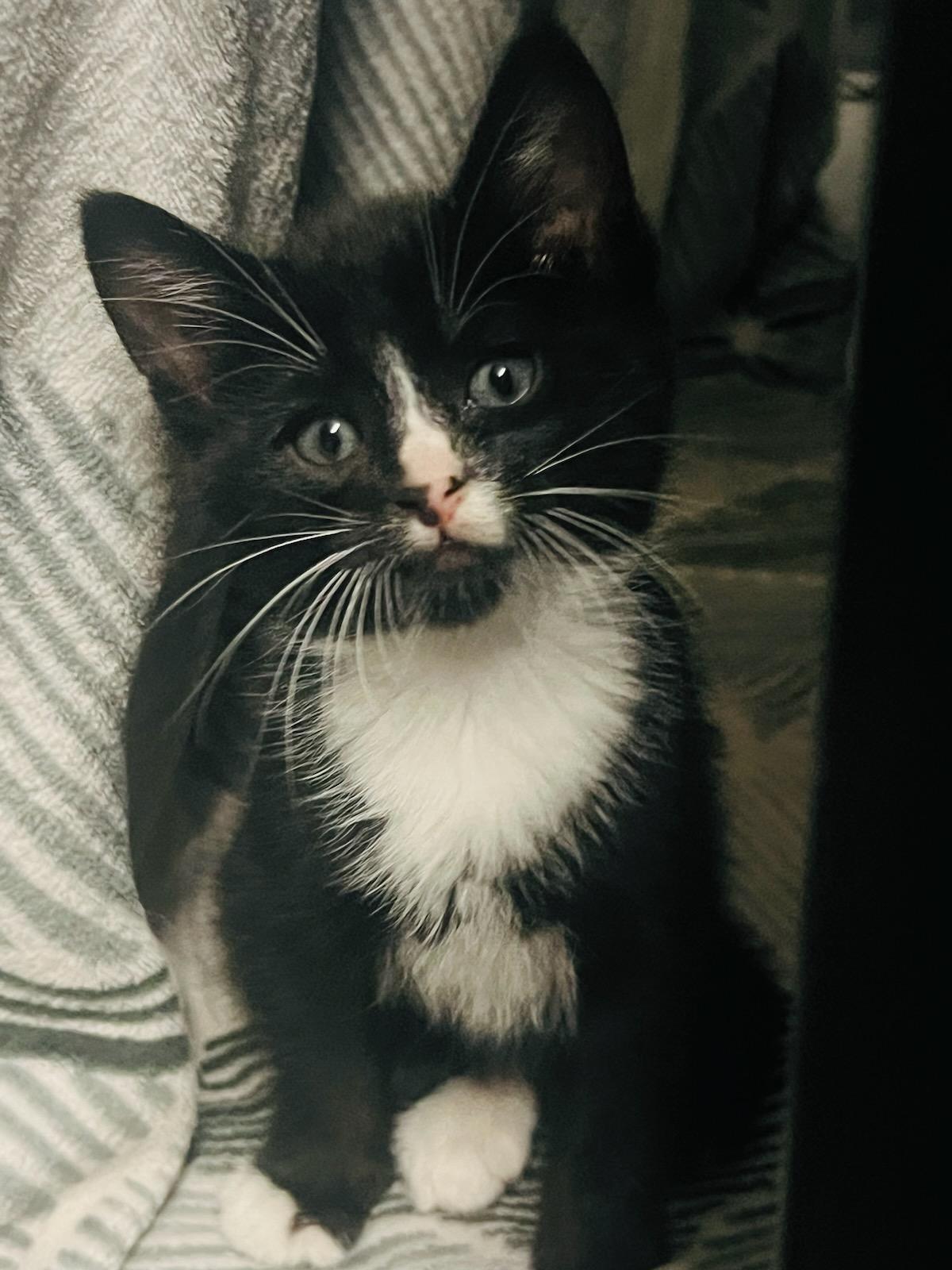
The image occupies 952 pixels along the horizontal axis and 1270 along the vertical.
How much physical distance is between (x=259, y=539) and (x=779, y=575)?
0.86 feet

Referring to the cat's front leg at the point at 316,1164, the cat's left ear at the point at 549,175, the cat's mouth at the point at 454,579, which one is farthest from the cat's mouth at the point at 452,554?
the cat's front leg at the point at 316,1164

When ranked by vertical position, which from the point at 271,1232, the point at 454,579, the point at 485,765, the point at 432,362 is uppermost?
the point at 432,362

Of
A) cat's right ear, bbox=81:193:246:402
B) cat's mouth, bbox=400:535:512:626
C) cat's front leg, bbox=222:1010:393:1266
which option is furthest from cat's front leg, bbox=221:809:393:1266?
cat's right ear, bbox=81:193:246:402

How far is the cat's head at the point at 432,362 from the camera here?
1.70 feet

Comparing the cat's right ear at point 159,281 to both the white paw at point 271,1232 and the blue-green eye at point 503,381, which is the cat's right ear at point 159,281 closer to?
the blue-green eye at point 503,381

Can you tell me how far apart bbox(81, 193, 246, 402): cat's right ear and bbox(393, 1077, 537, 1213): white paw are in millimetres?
413

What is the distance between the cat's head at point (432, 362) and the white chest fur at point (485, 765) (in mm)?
40

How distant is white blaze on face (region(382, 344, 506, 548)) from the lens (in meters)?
0.51

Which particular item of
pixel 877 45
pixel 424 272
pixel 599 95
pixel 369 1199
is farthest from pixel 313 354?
pixel 369 1199


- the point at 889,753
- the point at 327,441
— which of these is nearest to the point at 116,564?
the point at 327,441

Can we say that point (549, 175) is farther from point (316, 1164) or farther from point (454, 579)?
point (316, 1164)

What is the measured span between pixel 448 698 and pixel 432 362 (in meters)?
0.17

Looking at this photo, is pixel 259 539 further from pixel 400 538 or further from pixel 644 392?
pixel 644 392

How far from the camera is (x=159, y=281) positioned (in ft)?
1.75
